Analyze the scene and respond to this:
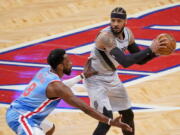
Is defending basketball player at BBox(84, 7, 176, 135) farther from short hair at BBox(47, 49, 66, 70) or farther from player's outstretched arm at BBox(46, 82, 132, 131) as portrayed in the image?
player's outstretched arm at BBox(46, 82, 132, 131)

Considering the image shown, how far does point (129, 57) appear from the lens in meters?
5.34

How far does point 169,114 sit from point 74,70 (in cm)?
164

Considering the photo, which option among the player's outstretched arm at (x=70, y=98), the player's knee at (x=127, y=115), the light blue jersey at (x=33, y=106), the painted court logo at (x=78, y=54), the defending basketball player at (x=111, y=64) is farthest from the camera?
the painted court logo at (x=78, y=54)

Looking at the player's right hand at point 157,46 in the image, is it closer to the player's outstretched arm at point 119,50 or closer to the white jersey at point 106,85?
the player's outstretched arm at point 119,50

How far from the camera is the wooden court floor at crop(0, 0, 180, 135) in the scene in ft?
21.6

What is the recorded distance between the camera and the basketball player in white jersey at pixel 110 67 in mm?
5523

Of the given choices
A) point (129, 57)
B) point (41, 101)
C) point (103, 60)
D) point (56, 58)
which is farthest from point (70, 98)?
point (103, 60)

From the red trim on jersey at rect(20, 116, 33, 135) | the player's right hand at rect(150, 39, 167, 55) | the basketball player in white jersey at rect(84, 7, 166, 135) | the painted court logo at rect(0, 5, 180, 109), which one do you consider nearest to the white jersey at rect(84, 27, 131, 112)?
the basketball player in white jersey at rect(84, 7, 166, 135)

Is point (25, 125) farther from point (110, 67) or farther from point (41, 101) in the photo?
point (110, 67)

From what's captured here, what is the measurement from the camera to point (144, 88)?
7363mm

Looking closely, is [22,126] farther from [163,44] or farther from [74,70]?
[74,70]

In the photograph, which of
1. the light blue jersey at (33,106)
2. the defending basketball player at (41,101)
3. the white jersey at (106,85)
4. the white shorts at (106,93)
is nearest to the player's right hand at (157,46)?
the white jersey at (106,85)

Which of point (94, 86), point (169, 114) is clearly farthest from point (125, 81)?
point (94, 86)

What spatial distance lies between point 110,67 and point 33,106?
115 centimetres
